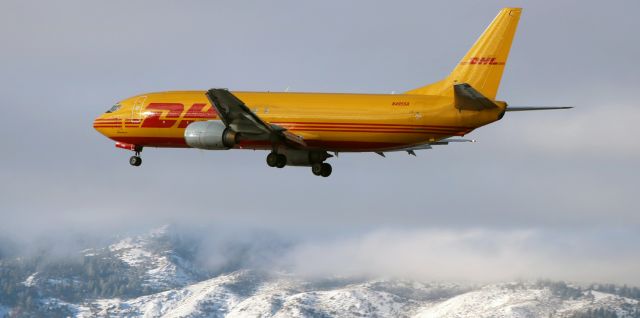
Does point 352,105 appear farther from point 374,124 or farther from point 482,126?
point 482,126

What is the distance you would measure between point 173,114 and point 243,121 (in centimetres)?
922

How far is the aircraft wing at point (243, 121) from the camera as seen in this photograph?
108 meters

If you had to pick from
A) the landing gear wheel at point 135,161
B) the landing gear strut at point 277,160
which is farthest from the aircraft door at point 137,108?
the landing gear strut at point 277,160

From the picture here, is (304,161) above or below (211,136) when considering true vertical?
below

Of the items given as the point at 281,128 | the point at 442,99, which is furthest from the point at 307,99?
the point at 442,99

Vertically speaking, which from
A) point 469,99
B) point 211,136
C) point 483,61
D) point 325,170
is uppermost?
point 483,61

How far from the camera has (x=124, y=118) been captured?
12056 cm

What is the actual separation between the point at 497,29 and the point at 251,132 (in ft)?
66.3

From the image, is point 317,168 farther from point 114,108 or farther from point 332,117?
point 114,108

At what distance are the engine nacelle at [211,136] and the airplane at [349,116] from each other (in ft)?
0.25

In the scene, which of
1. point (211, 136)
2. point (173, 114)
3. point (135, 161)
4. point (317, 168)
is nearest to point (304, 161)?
point (317, 168)

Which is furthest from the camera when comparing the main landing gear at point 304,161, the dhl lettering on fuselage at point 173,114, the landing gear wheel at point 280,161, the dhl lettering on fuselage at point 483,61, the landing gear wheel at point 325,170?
the landing gear wheel at point 325,170

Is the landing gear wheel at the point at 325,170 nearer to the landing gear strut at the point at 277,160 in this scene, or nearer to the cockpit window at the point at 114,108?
the landing gear strut at the point at 277,160

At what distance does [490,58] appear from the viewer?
4373 inches
